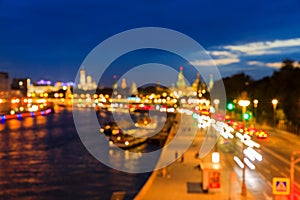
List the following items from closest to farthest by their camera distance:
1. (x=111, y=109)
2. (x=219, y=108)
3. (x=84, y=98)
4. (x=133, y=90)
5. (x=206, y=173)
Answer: (x=206, y=173)
(x=219, y=108)
(x=111, y=109)
(x=133, y=90)
(x=84, y=98)

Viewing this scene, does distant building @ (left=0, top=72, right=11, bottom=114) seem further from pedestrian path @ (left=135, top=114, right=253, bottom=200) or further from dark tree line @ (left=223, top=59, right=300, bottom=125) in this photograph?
pedestrian path @ (left=135, top=114, right=253, bottom=200)

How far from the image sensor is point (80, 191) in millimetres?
21531

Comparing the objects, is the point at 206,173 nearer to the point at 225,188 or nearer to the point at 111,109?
the point at 225,188

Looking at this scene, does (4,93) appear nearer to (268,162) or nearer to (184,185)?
(268,162)

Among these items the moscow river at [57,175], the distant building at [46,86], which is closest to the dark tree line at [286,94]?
the moscow river at [57,175]

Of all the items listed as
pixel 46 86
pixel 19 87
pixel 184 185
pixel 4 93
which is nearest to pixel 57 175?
pixel 184 185

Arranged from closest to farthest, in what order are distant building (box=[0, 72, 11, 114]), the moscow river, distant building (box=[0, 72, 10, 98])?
the moscow river → distant building (box=[0, 72, 11, 114]) → distant building (box=[0, 72, 10, 98])

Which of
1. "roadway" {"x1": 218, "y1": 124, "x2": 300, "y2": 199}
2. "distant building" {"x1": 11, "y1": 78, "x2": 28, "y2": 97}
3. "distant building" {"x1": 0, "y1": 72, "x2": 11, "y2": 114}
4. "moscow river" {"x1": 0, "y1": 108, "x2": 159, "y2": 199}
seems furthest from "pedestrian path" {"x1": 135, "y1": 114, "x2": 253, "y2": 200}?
"distant building" {"x1": 11, "y1": 78, "x2": 28, "y2": 97}

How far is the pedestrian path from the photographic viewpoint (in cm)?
1373

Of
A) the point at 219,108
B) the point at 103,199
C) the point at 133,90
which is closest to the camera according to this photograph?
the point at 103,199

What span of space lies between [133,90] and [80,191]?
127 metres

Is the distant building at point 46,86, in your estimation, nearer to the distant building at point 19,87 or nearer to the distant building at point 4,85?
the distant building at point 19,87

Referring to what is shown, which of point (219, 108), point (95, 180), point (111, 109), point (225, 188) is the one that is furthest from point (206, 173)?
point (111, 109)

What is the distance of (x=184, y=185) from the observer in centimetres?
1555
